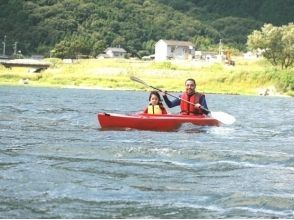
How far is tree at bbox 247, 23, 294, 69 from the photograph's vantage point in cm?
8738

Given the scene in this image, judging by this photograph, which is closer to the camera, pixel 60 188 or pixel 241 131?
pixel 60 188

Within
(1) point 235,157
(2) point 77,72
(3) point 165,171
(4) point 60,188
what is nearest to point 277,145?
(1) point 235,157

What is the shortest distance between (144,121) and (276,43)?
231ft

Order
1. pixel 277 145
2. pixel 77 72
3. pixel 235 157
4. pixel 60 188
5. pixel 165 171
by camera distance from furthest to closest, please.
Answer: pixel 77 72
pixel 277 145
pixel 235 157
pixel 165 171
pixel 60 188

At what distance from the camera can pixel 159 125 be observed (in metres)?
21.0

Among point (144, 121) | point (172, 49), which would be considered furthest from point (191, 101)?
point (172, 49)

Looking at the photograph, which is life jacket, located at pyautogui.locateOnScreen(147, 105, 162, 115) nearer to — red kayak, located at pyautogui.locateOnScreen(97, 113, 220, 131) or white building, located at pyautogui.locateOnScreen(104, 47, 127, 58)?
red kayak, located at pyautogui.locateOnScreen(97, 113, 220, 131)

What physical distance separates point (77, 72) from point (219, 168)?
7816 cm

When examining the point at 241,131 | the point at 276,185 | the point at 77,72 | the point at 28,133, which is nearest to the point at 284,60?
the point at 77,72

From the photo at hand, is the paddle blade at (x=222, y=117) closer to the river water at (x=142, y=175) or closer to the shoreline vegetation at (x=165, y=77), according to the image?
the river water at (x=142, y=175)

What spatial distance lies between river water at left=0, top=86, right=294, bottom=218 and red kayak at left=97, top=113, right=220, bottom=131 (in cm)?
104

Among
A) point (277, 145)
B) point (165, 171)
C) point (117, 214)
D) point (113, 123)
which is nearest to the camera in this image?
point (117, 214)

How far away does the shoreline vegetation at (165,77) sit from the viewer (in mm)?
76125

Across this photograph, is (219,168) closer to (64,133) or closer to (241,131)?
(64,133)
